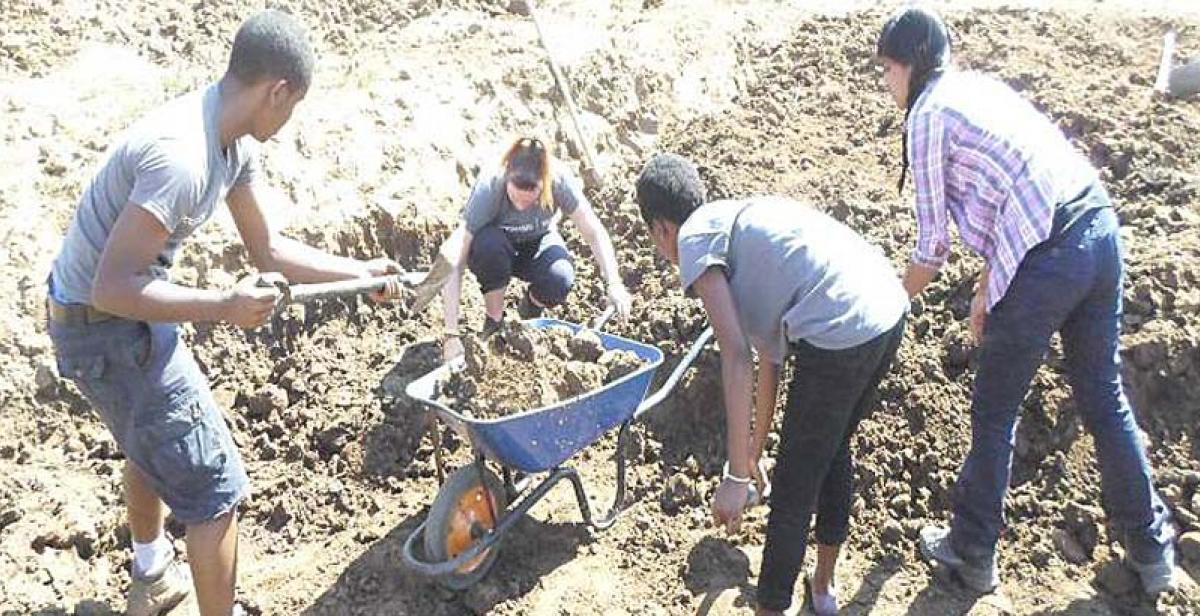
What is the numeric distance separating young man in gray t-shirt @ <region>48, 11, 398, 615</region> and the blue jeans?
2271 mm

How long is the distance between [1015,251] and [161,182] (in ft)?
8.13

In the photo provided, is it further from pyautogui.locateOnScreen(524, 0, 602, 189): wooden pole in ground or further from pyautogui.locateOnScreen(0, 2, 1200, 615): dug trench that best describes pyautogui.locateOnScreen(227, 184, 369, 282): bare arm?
pyautogui.locateOnScreen(524, 0, 602, 189): wooden pole in ground

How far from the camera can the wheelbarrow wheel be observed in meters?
3.69

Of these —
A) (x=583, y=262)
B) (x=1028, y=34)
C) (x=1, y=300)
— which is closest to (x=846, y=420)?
(x=583, y=262)

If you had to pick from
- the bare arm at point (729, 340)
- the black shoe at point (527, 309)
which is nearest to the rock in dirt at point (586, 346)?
the bare arm at point (729, 340)

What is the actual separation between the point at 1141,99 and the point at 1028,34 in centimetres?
140

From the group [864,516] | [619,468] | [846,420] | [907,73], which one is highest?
[907,73]

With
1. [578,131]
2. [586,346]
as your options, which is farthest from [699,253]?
[578,131]

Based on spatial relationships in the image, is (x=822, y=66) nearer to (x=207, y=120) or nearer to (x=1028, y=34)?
(x=1028, y=34)

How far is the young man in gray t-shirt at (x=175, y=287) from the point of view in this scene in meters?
2.76

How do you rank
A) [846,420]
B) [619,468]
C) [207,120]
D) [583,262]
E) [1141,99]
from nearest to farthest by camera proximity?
[207,120] < [846,420] < [619,468] < [583,262] < [1141,99]

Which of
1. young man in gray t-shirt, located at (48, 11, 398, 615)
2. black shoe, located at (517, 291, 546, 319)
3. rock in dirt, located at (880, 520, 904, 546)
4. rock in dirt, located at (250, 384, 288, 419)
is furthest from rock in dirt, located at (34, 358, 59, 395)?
rock in dirt, located at (880, 520, 904, 546)

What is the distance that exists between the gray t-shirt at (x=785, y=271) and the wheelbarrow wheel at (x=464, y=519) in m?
1.17

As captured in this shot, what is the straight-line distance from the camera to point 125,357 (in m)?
3.04
